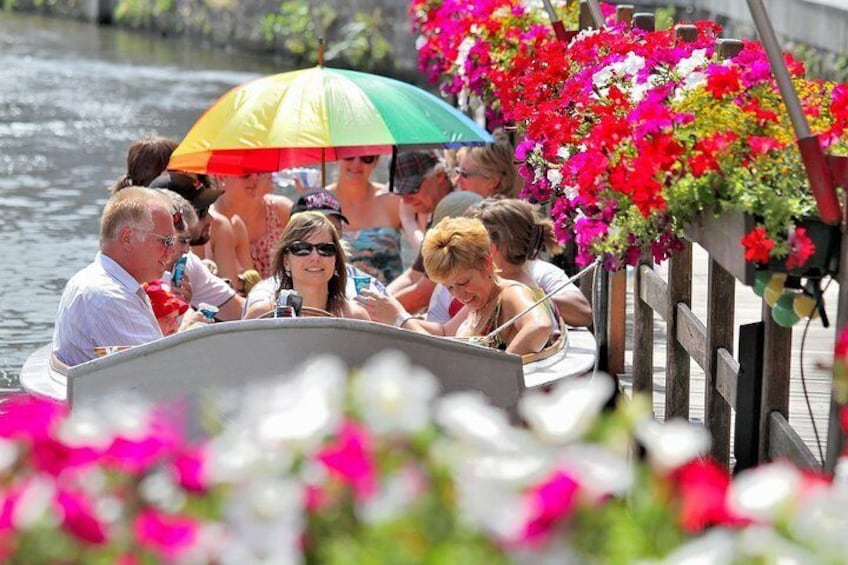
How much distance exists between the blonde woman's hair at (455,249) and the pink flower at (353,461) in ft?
9.83

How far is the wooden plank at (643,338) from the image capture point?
6199mm

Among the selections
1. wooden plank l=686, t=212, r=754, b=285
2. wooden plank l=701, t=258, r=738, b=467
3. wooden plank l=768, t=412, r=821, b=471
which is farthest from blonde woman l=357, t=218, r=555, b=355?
wooden plank l=686, t=212, r=754, b=285

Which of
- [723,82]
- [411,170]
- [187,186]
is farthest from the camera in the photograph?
[411,170]

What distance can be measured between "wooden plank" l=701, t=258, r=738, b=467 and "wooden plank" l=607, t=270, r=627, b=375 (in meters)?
1.99

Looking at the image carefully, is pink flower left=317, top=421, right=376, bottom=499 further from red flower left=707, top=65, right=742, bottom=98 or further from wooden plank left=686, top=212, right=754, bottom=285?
red flower left=707, top=65, right=742, bottom=98

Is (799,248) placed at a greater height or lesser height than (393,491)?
greater

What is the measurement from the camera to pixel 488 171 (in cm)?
750

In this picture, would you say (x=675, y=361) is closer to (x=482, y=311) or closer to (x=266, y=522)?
(x=482, y=311)

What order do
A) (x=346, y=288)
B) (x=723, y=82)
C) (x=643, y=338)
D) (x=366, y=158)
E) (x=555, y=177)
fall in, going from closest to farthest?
(x=723, y=82) → (x=555, y=177) → (x=346, y=288) → (x=643, y=338) → (x=366, y=158)

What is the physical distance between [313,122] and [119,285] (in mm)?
2278

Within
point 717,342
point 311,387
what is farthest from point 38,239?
point 311,387

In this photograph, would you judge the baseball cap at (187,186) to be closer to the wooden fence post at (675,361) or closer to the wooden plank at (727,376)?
the wooden fence post at (675,361)

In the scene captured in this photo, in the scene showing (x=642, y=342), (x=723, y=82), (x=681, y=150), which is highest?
(x=723, y=82)

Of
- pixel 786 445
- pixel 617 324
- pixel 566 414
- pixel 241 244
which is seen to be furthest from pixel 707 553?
pixel 241 244
